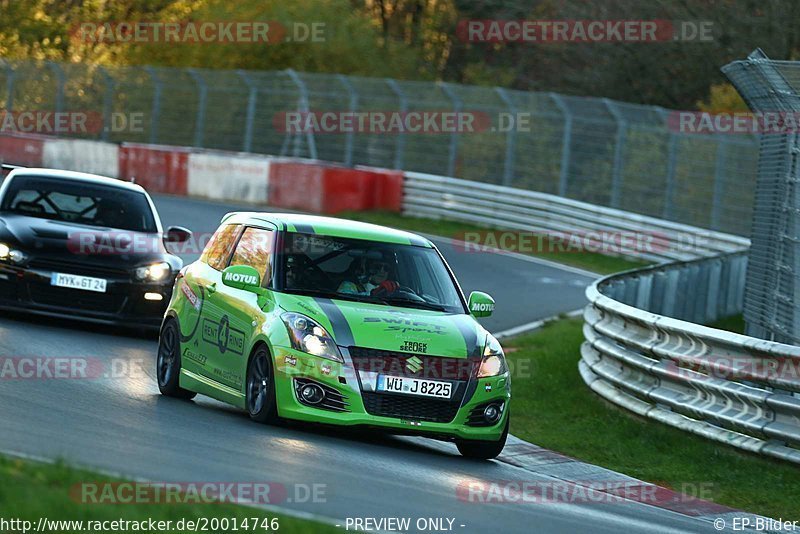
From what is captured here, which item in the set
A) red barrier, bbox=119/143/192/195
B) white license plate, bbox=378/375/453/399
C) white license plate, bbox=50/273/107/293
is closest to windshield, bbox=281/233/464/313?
white license plate, bbox=378/375/453/399

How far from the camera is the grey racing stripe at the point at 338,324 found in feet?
33.6

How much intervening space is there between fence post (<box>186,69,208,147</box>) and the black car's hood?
75.6ft

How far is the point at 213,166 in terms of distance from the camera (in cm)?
3534

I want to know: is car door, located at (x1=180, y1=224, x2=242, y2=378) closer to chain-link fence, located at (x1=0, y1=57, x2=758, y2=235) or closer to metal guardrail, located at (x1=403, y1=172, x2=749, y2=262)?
metal guardrail, located at (x1=403, y1=172, x2=749, y2=262)

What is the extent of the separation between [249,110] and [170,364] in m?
26.3

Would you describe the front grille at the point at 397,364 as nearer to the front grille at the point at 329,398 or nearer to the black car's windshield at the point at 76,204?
the front grille at the point at 329,398

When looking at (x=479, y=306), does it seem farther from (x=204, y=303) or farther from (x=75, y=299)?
(x=75, y=299)

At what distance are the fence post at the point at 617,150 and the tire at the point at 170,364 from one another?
18.2 m

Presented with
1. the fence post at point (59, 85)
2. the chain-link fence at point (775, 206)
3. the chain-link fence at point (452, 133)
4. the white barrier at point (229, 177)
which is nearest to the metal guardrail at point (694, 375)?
the chain-link fence at point (775, 206)

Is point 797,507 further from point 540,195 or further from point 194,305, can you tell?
point 540,195

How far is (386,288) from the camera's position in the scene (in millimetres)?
11188

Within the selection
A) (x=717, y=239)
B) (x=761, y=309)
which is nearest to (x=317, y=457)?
(x=761, y=309)

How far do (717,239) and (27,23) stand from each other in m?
34.9

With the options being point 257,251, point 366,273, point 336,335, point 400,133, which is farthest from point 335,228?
point 400,133
